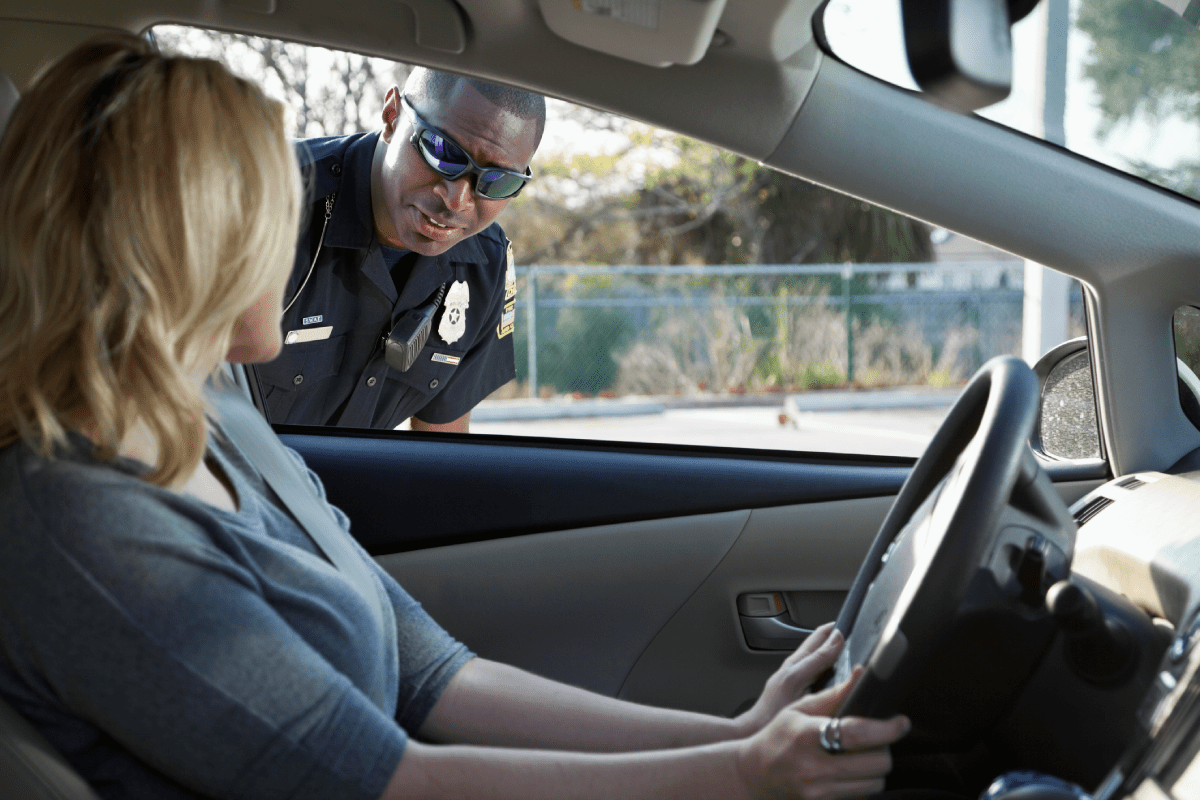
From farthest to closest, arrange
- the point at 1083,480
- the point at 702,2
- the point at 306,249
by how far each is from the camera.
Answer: the point at 306,249
the point at 1083,480
the point at 702,2

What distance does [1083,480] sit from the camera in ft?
5.53

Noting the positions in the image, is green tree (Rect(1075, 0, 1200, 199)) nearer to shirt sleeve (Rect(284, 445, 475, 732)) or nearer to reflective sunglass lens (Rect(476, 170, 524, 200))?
reflective sunglass lens (Rect(476, 170, 524, 200))

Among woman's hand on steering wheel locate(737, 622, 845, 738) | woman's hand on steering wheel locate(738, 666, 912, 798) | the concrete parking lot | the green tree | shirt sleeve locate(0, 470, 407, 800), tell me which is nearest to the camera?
shirt sleeve locate(0, 470, 407, 800)

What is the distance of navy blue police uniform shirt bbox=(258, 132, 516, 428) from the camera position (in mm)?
2062

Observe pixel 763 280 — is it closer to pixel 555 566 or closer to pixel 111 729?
pixel 555 566

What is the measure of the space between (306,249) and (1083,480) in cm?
139

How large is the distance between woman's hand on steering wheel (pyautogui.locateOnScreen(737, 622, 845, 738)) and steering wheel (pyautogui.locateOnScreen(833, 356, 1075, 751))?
0.07m

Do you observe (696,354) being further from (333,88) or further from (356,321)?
(356,321)

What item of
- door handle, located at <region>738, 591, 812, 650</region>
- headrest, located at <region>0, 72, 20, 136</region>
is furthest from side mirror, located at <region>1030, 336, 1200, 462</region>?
headrest, located at <region>0, 72, 20, 136</region>

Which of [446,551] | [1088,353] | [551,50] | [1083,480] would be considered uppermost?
[551,50]

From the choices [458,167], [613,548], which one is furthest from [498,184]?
Answer: [613,548]

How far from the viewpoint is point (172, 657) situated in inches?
33.2

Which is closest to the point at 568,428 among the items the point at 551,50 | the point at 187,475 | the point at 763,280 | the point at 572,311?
the point at 572,311

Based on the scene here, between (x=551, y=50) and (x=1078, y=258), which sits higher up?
(x=551, y=50)
